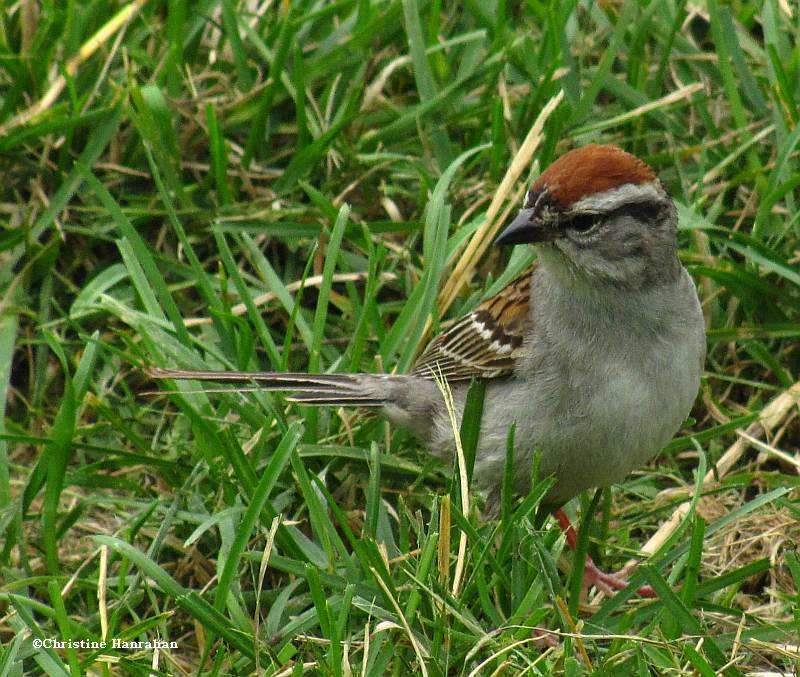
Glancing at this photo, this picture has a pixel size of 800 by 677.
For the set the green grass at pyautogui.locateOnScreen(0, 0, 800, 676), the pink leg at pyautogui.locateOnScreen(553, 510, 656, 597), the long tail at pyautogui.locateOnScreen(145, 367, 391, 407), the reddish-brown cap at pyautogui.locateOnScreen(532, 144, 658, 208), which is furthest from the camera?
the long tail at pyautogui.locateOnScreen(145, 367, 391, 407)

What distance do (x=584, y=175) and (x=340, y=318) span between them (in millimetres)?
1316

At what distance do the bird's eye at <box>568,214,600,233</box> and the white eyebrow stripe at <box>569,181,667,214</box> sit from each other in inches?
0.8

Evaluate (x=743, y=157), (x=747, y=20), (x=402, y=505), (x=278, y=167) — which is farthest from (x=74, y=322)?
(x=747, y=20)

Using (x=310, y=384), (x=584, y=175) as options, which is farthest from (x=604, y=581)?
(x=584, y=175)

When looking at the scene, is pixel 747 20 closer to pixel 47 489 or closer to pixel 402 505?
pixel 402 505

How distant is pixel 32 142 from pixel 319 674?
7.86 feet

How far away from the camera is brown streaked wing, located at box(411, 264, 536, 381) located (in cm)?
382

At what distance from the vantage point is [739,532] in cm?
388

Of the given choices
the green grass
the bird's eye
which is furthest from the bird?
the green grass

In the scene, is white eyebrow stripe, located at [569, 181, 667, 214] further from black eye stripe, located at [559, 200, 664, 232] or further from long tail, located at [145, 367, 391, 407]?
long tail, located at [145, 367, 391, 407]

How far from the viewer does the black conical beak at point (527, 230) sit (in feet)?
11.4

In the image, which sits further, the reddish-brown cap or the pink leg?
the pink leg

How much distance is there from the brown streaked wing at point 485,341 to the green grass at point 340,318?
0.55 feet

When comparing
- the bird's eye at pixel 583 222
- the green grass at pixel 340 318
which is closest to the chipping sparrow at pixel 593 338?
the bird's eye at pixel 583 222
